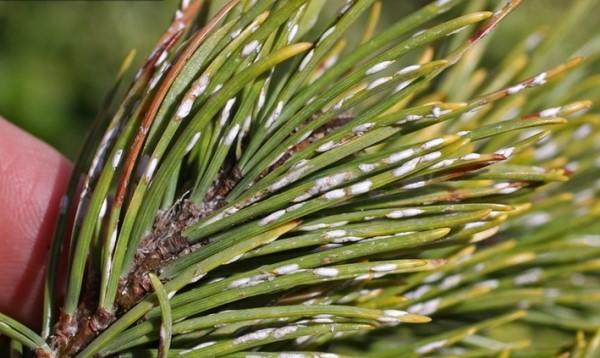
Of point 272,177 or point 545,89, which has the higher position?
point 545,89

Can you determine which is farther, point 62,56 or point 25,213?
point 62,56

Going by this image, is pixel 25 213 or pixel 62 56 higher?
pixel 62 56

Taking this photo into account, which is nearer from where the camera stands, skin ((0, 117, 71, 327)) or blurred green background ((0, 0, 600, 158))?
skin ((0, 117, 71, 327))

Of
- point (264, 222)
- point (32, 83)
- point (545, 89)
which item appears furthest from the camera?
point (32, 83)

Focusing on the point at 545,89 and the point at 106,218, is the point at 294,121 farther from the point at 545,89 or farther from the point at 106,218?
the point at 545,89

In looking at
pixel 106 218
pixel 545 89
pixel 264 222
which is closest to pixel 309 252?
pixel 264 222
